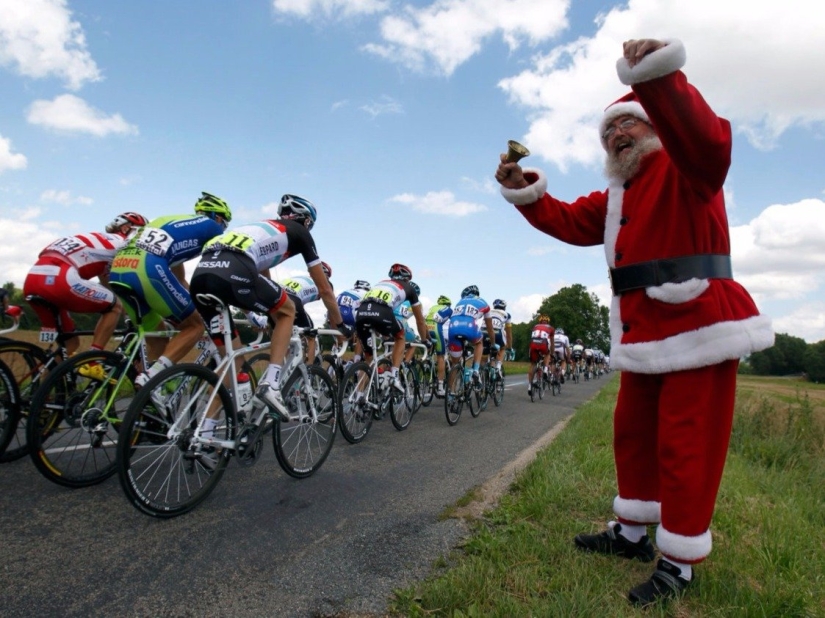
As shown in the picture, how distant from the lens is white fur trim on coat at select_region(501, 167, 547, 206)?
2979 millimetres

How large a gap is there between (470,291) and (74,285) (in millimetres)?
7003

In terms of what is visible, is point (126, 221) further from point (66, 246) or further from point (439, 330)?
point (439, 330)

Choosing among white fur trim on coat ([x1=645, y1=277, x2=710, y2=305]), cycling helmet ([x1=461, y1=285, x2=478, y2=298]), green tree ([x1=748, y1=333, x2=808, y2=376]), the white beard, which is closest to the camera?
white fur trim on coat ([x1=645, y1=277, x2=710, y2=305])

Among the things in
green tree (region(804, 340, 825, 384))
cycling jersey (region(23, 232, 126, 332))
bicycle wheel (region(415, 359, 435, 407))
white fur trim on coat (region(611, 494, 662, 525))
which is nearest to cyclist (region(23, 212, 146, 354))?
cycling jersey (region(23, 232, 126, 332))

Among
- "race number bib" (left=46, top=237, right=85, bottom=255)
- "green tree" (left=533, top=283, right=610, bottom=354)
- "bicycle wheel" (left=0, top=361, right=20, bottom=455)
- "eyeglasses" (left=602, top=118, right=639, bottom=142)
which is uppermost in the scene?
"green tree" (left=533, top=283, right=610, bottom=354)

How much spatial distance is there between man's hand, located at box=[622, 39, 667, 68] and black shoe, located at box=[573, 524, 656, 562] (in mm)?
2289

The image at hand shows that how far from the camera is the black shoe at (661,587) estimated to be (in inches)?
87.4

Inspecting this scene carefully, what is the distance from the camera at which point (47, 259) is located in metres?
4.65

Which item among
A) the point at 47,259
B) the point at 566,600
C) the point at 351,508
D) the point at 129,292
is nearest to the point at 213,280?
the point at 129,292

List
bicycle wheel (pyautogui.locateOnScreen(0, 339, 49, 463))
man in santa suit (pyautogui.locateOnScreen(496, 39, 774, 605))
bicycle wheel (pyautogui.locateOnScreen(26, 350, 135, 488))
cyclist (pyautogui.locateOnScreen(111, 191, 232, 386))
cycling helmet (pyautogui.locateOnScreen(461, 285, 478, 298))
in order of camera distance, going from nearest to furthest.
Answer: man in santa suit (pyautogui.locateOnScreen(496, 39, 774, 605)) < bicycle wheel (pyautogui.locateOnScreen(26, 350, 135, 488)) < bicycle wheel (pyautogui.locateOnScreen(0, 339, 49, 463)) < cyclist (pyautogui.locateOnScreen(111, 191, 232, 386)) < cycling helmet (pyautogui.locateOnScreen(461, 285, 478, 298))

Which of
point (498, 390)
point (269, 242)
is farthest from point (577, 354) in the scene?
point (269, 242)

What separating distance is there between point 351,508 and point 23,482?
234 cm

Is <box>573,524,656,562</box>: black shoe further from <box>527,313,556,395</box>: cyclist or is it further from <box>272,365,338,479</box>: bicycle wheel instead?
<box>527,313,556,395</box>: cyclist

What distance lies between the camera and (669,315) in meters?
2.40
